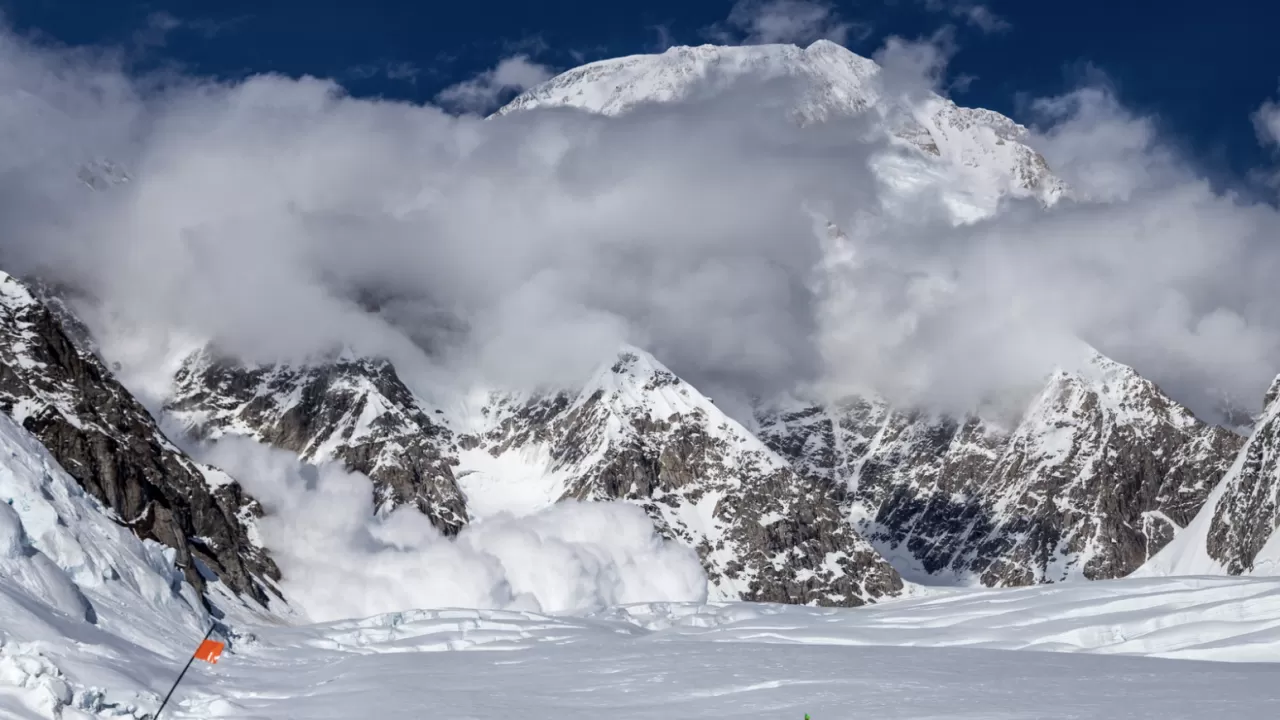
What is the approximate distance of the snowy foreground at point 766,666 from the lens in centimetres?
6462

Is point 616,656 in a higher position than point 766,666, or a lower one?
higher

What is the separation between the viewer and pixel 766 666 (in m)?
85.6

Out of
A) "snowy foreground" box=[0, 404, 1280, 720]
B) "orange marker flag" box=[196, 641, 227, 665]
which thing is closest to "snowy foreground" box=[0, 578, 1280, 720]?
"snowy foreground" box=[0, 404, 1280, 720]

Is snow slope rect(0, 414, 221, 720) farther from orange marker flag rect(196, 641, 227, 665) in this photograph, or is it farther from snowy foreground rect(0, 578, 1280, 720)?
orange marker flag rect(196, 641, 227, 665)

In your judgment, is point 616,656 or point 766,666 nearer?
point 766,666

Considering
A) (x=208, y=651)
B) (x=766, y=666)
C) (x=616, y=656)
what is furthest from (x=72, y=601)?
(x=766, y=666)

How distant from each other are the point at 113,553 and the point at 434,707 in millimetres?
46739

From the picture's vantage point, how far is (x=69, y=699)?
56688mm

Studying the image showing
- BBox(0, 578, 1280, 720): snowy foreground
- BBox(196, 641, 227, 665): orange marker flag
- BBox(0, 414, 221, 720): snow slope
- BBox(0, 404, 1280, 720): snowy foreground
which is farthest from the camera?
BBox(0, 404, 1280, 720): snowy foreground

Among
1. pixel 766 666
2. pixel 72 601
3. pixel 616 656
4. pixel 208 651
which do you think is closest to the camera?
pixel 208 651

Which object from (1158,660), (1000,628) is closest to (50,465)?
(1000,628)

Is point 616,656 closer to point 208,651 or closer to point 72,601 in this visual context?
point 72,601

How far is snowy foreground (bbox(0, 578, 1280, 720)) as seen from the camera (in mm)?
64625

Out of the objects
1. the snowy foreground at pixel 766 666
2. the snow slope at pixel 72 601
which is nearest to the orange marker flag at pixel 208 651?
the snowy foreground at pixel 766 666
